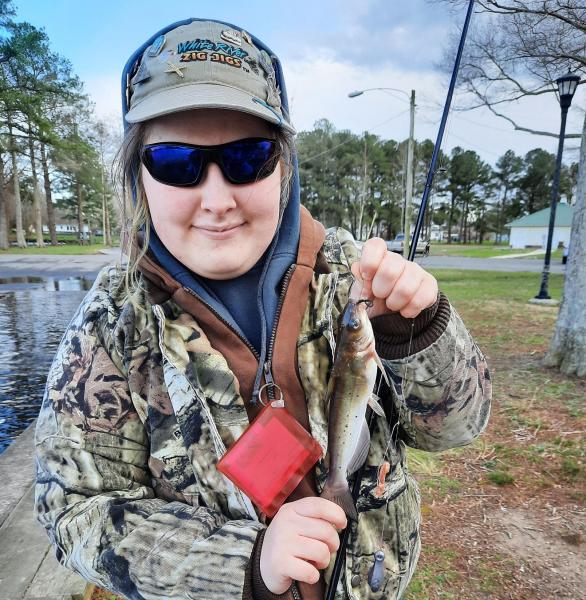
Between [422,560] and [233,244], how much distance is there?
2723 millimetres

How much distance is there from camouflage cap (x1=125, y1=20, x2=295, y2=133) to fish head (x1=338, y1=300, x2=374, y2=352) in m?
0.66

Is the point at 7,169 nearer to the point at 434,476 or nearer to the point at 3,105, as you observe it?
the point at 3,105

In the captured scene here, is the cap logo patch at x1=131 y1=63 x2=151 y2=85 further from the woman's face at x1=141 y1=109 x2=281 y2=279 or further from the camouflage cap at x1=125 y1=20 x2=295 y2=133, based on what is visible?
the woman's face at x1=141 y1=109 x2=281 y2=279

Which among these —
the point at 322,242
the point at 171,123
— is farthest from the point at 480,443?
the point at 171,123

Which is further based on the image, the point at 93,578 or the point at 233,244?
the point at 233,244

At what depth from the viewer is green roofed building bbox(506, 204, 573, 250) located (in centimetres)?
5922

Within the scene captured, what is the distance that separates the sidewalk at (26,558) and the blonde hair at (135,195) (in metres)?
1.99

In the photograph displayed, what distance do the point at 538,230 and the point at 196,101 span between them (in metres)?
68.7

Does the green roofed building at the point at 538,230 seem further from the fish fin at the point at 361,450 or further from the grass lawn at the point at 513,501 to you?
the fish fin at the point at 361,450

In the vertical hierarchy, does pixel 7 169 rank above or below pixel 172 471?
above

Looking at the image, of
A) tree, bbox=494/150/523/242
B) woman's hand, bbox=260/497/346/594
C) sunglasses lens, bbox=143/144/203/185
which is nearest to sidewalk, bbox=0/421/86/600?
woman's hand, bbox=260/497/346/594

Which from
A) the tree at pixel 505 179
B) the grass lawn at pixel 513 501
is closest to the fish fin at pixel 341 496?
the grass lawn at pixel 513 501

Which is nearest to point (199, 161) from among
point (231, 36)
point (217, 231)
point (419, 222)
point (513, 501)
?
point (217, 231)

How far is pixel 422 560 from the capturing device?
3.06m
